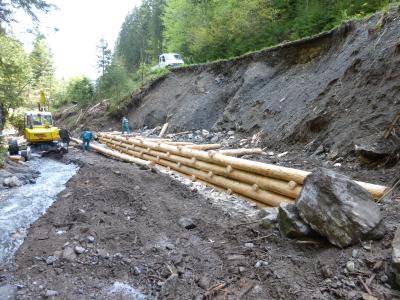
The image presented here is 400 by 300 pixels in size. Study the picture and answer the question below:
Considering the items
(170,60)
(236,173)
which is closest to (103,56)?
(170,60)

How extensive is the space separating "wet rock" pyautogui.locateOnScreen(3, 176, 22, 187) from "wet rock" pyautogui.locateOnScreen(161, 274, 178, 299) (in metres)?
7.87

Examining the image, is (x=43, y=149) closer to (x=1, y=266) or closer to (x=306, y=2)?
(x=1, y=266)

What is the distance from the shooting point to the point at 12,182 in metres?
10.2

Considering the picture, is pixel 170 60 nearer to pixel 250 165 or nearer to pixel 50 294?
pixel 250 165

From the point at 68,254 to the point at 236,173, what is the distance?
14.4 ft

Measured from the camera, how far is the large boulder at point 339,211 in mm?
4121

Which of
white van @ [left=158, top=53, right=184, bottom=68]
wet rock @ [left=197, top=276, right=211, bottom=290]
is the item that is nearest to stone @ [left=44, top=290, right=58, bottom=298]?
wet rock @ [left=197, top=276, right=211, bottom=290]

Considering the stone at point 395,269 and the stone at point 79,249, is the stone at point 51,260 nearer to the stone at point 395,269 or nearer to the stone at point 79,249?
the stone at point 79,249

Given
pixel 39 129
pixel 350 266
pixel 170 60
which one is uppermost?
pixel 170 60

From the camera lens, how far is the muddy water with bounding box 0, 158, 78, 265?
5.97 metres

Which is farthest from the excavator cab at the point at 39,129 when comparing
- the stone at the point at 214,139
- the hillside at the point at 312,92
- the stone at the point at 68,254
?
the stone at the point at 68,254

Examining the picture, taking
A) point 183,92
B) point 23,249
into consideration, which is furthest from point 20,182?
point 183,92

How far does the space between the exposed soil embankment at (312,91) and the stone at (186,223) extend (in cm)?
408

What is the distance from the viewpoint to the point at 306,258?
4.31 meters
